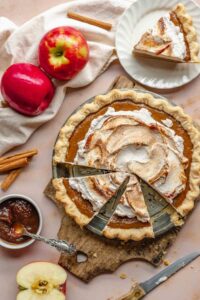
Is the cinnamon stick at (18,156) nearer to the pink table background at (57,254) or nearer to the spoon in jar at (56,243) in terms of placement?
the pink table background at (57,254)

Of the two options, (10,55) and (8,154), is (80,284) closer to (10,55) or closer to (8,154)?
(8,154)

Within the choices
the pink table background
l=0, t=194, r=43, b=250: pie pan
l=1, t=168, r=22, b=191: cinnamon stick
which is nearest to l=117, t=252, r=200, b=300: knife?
the pink table background

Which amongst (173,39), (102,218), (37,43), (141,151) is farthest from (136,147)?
(37,43)

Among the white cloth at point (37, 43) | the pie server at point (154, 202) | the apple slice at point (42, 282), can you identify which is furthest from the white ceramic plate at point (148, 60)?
the apple slice at point (42, 282)

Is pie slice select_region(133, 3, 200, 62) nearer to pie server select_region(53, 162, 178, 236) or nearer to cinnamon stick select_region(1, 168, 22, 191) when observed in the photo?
pie server select_region(53, 162, 178, 236)

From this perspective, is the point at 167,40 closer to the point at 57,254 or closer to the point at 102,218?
the point at 102,218

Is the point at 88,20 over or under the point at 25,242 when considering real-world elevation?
→ over
